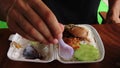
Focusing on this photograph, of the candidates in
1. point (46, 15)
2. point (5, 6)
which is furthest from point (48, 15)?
point (5, 6)

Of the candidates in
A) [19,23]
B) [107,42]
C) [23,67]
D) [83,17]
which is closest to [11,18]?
[19,23]

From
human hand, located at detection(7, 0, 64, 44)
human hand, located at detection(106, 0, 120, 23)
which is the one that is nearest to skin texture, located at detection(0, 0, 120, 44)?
human hand, located at detection(7, 0, 64, 44)

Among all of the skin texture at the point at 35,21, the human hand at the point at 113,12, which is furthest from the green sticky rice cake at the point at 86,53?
the human hand at the point at 113,12

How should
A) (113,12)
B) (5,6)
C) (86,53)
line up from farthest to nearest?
(113,12)
(86,53)
(5,6)

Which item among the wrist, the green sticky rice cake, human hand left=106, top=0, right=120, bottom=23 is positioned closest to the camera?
the wrist

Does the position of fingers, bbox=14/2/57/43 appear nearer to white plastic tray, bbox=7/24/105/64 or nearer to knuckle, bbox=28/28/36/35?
knuckle, bbox=28/28/36/35

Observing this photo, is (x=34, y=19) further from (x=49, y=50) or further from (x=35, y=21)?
(x=49, y=50)

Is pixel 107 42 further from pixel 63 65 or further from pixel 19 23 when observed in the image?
pixel 19 23

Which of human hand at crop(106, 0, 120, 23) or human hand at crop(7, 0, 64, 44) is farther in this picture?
human hand at crop(106, 0, 120, 23)
